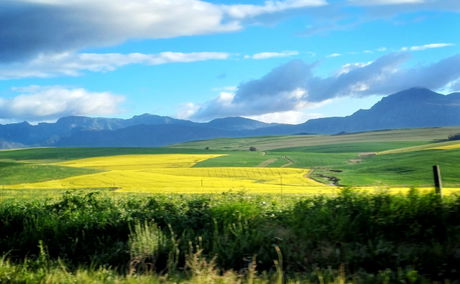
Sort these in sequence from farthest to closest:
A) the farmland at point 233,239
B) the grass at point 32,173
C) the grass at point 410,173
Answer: the grass at point 410,173, the grass at point 32,173, the farmland at point 233,239

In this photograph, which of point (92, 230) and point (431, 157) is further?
point (431, 157)

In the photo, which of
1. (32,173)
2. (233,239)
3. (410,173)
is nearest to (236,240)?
(233,239)

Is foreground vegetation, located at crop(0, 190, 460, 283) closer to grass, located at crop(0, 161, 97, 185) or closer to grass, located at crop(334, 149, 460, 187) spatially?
grass, located at crop(334, 149, 460, 187)

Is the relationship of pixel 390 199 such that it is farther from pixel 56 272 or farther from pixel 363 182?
pixel 363 182

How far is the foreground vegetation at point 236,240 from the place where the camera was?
8.91 metres

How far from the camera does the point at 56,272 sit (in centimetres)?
896

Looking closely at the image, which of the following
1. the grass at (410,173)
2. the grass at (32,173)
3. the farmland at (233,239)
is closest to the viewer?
the farmland at (233,239)

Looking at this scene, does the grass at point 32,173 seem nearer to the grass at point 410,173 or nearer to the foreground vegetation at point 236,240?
the grass at point 410,173

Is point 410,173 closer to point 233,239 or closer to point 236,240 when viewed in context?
point 233,239

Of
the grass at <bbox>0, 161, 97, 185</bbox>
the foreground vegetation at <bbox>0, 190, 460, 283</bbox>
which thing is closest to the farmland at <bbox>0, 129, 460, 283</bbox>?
the foreground vegetation at <bbox>0, 190, 460, 283</bbox>

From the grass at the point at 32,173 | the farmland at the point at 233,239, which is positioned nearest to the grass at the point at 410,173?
the grass at the point at 32,173

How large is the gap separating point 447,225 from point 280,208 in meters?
3.95

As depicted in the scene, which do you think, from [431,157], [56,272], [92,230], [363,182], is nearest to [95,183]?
[363,182]

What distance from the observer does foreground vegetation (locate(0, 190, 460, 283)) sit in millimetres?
8906
